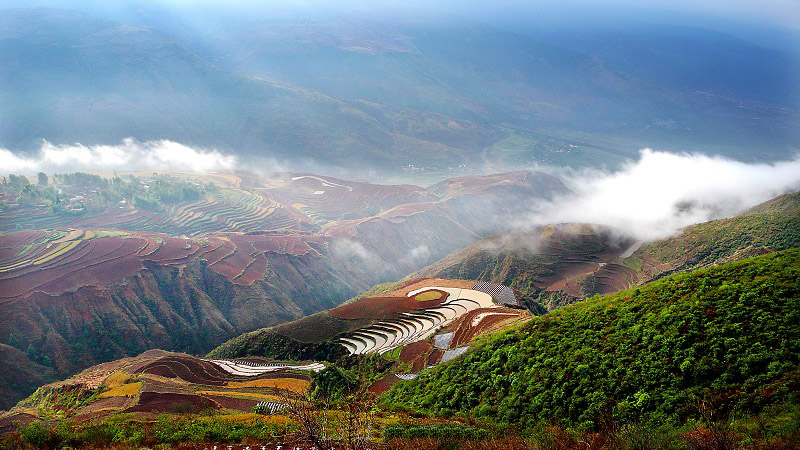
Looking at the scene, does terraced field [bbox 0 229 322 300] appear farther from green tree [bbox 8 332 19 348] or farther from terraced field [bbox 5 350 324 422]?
terraced field [bbox 5 350 324 422]

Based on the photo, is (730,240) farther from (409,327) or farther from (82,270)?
(82,270)

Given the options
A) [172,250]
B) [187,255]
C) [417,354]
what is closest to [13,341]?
[172,250]

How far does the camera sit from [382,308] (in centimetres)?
4866

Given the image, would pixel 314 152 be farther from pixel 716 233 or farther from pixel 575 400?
pixel 575 400

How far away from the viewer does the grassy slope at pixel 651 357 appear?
1507cm

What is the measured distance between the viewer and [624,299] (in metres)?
22.6

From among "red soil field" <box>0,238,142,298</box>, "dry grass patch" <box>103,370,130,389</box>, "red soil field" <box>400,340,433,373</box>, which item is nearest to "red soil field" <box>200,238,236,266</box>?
"red soil field" <box>0,238,142,298</box>

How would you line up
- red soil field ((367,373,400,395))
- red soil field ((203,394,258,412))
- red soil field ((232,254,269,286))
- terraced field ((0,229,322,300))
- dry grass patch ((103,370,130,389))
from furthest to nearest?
1. red soil field ((232,254,269,286))
2. terraced field ((0,229,322,300))
3. dry grass patch ((103,370,130,389))
4. red soil field ((367,373,400,395))
5. red soil field ((203,394,258,412))

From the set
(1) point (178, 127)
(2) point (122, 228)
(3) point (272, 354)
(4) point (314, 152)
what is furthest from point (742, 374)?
(1) point (178, 127)

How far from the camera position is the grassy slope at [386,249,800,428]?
1507 centimetres

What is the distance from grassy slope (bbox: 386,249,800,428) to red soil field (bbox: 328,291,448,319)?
76.3 ft

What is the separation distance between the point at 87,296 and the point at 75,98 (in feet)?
495

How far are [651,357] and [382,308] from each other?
33.6 metres

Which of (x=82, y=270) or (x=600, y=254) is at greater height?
(x=600, y=254)
